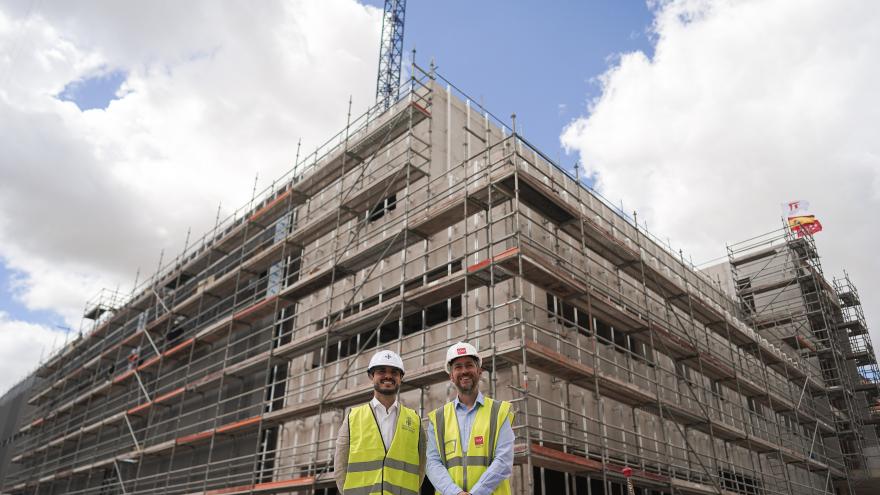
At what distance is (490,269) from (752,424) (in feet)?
43.0

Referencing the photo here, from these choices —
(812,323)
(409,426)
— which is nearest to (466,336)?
(409,426)

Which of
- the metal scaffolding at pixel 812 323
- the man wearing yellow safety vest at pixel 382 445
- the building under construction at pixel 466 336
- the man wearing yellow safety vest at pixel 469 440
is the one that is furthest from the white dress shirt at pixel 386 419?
the metal scaffolding at pixel 812 323

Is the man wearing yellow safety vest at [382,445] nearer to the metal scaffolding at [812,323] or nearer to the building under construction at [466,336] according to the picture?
the building under construction at [466,336]

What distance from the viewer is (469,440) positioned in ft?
14.1

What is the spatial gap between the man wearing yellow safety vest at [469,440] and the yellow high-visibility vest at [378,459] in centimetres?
14

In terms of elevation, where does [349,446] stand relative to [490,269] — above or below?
below

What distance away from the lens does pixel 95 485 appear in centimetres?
2320

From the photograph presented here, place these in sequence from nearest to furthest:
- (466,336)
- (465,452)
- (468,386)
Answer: (465,452) → (468,386) → (466,336)

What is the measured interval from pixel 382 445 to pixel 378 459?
0.32 ft

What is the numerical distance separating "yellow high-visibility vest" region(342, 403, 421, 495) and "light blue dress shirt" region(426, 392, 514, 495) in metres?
0.14

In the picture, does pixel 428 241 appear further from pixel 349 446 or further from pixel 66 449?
pixel 66 449

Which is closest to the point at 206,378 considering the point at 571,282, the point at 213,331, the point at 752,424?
A: the point at 213,331

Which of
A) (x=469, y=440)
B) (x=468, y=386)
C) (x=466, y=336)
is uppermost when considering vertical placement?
(x=466, y=336)

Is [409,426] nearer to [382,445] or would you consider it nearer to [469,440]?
[382,445]
